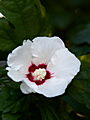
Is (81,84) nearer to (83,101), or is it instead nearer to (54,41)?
(83,101)

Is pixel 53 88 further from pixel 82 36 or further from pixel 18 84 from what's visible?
pixel 82 36

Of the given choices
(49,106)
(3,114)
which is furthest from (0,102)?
(49,106)

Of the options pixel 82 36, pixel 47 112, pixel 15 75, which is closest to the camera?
pixel 15 75

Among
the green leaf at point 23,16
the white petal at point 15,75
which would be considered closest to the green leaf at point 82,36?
the green leaf at point 23,16

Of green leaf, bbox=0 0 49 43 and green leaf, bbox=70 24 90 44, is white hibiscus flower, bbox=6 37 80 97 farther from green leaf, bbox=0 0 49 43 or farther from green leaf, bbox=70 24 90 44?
green leaf, bbox=70 24 90 44

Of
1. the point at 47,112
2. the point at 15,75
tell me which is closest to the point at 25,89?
the point at 15,75

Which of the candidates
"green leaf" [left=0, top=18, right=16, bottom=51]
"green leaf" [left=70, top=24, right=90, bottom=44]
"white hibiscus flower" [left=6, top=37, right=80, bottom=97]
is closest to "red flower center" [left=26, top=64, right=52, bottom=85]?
"white hibiscus flower" [left=6, top=37, right=80, bottom=97]
